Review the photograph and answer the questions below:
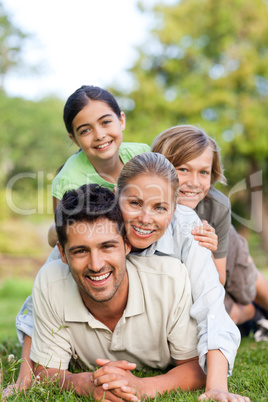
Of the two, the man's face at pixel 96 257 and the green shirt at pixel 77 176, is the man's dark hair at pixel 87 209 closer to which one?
the man's face at pixel 96 257

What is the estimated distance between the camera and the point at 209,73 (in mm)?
18031

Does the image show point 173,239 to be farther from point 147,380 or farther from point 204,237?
point 147,380

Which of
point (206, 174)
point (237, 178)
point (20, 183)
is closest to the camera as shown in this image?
point (206, 174)

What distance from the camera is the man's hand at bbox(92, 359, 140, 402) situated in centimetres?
261

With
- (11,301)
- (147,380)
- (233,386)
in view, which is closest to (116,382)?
(147,380)

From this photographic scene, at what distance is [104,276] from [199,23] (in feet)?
56.7

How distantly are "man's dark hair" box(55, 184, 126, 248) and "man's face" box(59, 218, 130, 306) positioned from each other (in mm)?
39

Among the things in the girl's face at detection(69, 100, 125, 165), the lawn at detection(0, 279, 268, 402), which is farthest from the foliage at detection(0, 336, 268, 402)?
the girl's face at detection(69, 100, 125, 165)

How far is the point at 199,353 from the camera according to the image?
9.57 ft

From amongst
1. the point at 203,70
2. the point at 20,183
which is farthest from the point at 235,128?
the point at 20,183

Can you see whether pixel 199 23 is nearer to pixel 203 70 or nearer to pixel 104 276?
pixel 203 70

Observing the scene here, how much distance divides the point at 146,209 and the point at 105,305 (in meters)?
0.70

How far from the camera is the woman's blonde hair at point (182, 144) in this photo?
13.0 feet

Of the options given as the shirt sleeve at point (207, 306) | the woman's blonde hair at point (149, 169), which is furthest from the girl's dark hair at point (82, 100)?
the shirt sleeve at point (207, 306)
